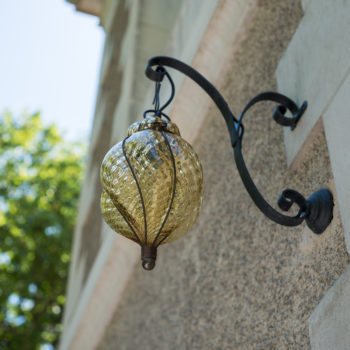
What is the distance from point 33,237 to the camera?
13.2 m

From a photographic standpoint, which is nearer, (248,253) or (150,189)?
(150,189)

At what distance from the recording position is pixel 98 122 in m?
7.95

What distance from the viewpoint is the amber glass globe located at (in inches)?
74.1

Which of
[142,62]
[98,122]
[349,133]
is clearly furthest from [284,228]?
[98,122]

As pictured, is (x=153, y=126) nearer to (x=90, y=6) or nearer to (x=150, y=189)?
(x=150, y=189)

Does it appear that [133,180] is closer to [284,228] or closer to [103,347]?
[284,228]

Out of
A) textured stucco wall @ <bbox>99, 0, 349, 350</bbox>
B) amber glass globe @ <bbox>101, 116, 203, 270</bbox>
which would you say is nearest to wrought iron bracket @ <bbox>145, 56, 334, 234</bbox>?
textured stucco wall @ <bbox>99, 0, 349, 350</bbox>

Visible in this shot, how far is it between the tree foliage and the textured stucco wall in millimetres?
9502

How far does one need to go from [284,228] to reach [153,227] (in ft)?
2.31

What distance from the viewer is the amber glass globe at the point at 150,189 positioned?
1.88 meters

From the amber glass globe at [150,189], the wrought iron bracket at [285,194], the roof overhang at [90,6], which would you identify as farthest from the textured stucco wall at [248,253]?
Answer: the roof overhang at [90,6]

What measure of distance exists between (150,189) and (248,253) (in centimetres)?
90

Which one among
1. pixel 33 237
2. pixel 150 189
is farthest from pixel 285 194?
pixel 33 237

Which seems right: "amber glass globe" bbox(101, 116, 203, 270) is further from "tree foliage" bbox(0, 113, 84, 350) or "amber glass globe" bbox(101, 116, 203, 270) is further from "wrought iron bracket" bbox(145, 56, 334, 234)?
"tree foliage" bbox(0, 113, 84, 350)
